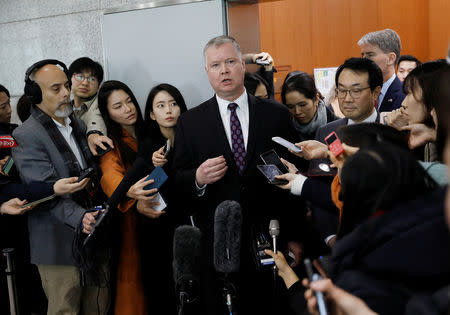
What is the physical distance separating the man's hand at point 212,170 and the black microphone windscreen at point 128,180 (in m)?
0.35

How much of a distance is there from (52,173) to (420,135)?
193 centimetres

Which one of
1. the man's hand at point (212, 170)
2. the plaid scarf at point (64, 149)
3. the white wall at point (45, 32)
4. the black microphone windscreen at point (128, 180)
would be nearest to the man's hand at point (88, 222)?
the black microphone windscreen at point (128, 180)

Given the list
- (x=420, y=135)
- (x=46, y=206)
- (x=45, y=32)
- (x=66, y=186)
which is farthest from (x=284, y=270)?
(x=45, y=32)

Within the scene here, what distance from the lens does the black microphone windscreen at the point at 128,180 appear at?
8.27 feet

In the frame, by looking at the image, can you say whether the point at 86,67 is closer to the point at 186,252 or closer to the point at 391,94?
the point at 186,252

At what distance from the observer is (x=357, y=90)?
8.21ft

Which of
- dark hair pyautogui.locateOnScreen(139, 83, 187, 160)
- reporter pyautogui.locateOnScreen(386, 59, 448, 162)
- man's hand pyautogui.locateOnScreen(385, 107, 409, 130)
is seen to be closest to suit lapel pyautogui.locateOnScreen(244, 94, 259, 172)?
dark hair pyautogui.locateOnScreen(139, 83, 187, 160)

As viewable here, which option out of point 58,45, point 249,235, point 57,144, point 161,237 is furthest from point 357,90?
point 58,45

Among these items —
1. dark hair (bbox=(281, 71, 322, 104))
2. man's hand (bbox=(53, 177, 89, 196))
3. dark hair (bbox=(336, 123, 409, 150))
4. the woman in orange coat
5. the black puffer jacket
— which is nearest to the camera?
the black puffer jacket

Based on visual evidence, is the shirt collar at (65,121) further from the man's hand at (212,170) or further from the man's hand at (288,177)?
the man's hand at (288,177)

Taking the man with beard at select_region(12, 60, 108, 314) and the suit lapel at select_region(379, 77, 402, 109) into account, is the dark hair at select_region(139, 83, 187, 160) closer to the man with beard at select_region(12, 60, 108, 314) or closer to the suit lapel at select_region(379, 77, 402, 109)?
the man with beard at select_region(12, 60, 108, 314)

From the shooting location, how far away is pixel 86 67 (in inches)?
129

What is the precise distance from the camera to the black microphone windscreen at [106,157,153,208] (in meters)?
2.52

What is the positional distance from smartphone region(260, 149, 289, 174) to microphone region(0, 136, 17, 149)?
4.59ft
